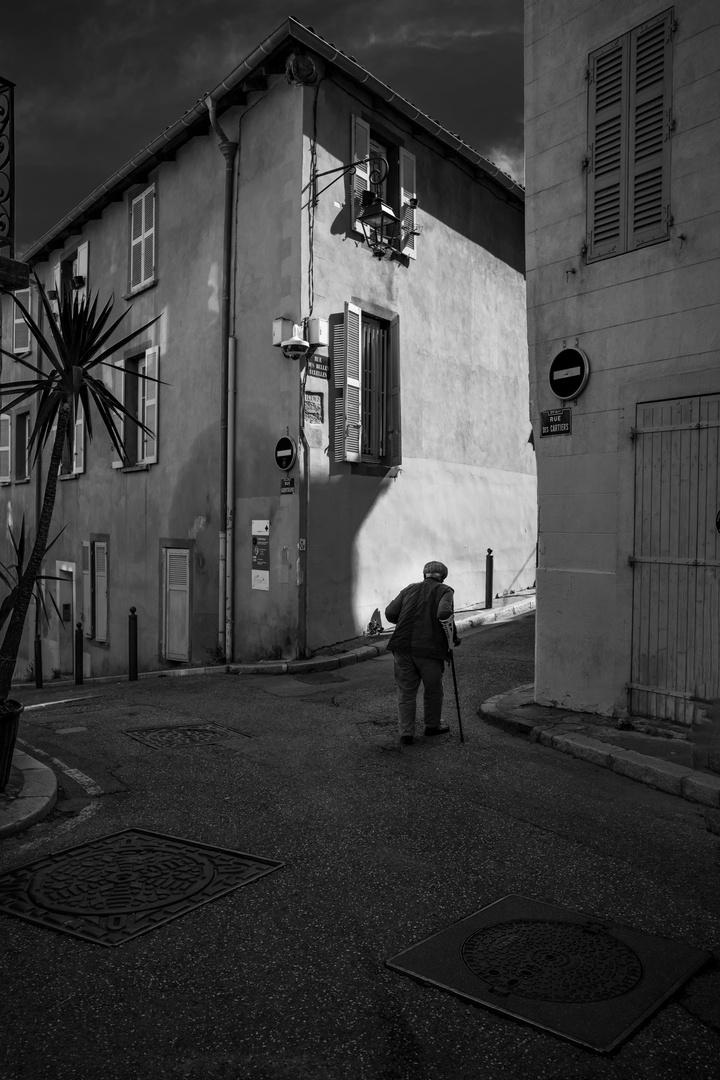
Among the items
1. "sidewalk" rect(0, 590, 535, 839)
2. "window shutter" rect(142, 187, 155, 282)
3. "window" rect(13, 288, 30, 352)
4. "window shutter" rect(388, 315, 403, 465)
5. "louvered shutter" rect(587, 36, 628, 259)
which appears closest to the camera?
"sidewalk" rect(0, 590, 535, 839)

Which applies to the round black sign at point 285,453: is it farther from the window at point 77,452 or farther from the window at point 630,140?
the window at point 77,452

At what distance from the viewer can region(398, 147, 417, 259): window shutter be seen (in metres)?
13.8

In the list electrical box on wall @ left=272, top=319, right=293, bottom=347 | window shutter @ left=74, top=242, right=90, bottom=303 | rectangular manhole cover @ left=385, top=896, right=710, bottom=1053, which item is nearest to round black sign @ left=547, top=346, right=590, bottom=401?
electrical box on wall @ left=272, top=319, right=293, bottom=347

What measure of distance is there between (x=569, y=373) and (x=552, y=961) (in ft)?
18.9

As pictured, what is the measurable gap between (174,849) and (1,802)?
1388mm

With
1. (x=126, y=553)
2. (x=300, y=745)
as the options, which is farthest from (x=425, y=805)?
(x=126, y=553)

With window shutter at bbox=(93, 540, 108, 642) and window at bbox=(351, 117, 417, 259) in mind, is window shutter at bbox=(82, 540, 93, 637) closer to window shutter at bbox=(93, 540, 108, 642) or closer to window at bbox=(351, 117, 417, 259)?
window shutter at bbox=(93, 540, 108, 642)

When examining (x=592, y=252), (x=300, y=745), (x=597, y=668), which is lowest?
(x=300, y=745)

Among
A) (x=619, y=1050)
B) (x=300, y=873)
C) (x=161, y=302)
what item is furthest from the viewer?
(x=161, y=302)

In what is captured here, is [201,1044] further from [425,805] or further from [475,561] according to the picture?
[475,561]

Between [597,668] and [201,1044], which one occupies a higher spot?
[597,668]

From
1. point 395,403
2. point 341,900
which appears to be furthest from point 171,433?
point 341,900

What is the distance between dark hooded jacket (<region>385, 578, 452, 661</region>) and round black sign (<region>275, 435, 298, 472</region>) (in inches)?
187

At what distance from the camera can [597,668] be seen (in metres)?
7.94
